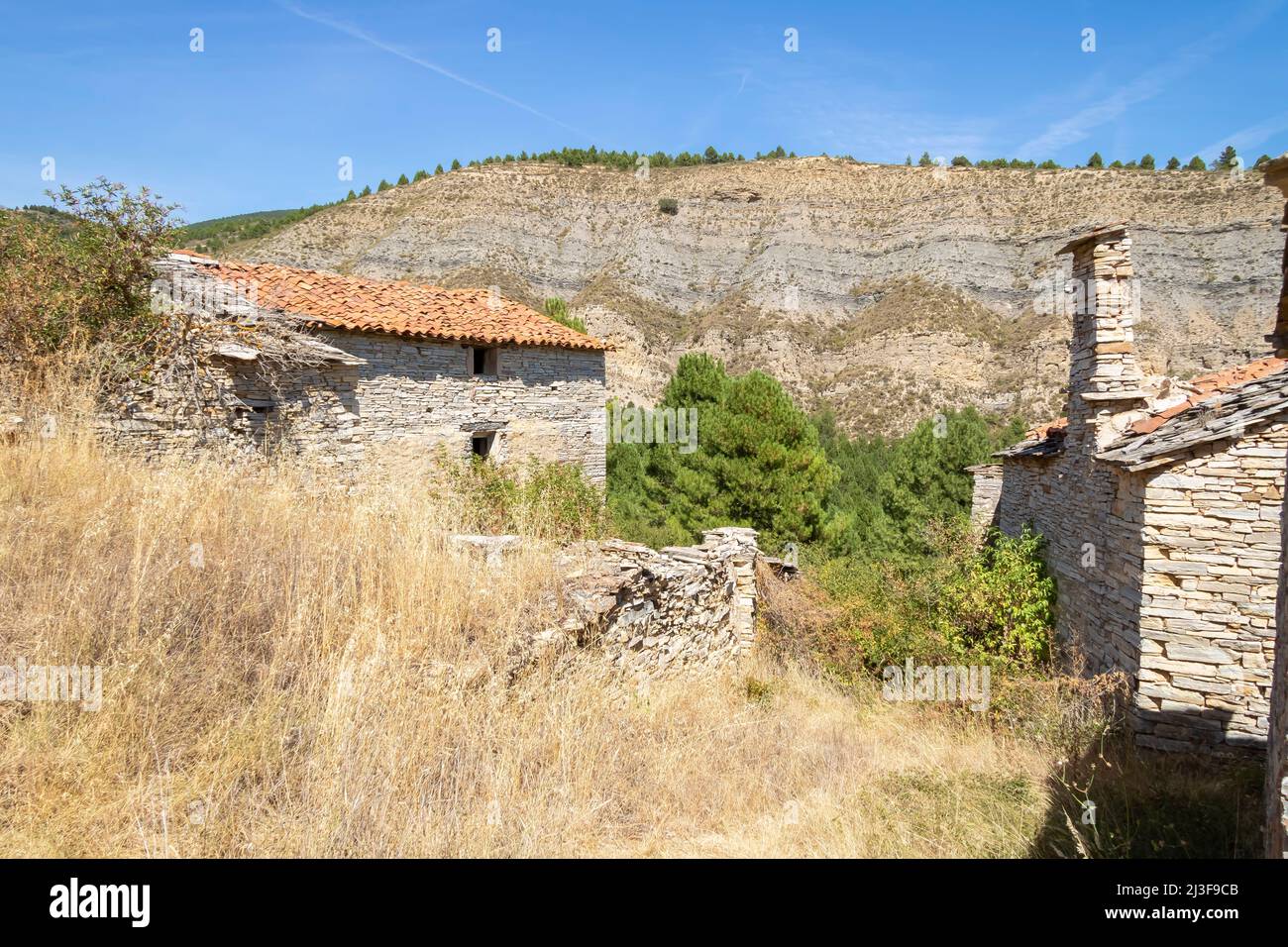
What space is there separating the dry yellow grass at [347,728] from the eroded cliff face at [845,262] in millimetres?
35538

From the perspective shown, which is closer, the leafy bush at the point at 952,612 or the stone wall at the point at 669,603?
the stone wall at the point at 669,603

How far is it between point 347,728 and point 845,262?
56897 mm

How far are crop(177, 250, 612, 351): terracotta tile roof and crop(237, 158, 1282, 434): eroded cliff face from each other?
25557mm

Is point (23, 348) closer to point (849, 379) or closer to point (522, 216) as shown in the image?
point (849, 379)

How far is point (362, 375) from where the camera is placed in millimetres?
12406

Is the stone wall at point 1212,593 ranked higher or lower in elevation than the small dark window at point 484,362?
lower

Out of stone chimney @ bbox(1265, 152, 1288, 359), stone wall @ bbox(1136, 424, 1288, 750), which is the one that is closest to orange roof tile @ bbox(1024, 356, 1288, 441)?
stone wall @ bbox(1136, 424, 1288, 750)

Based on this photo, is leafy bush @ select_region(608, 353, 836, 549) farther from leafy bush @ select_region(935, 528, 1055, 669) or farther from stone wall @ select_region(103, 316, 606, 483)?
leafy bush @ select_region(935, 528, 1055, 669)

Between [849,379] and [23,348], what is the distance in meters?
41.2

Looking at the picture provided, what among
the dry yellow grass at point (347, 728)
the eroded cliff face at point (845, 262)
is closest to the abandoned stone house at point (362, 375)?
the dry yellow grass at point (347, 728)

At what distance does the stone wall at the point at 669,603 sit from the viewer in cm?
598

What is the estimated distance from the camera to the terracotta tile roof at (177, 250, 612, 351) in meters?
11.9

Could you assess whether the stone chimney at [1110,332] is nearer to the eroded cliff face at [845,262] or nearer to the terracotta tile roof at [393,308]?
the terracotta tile roof at [393,308]
